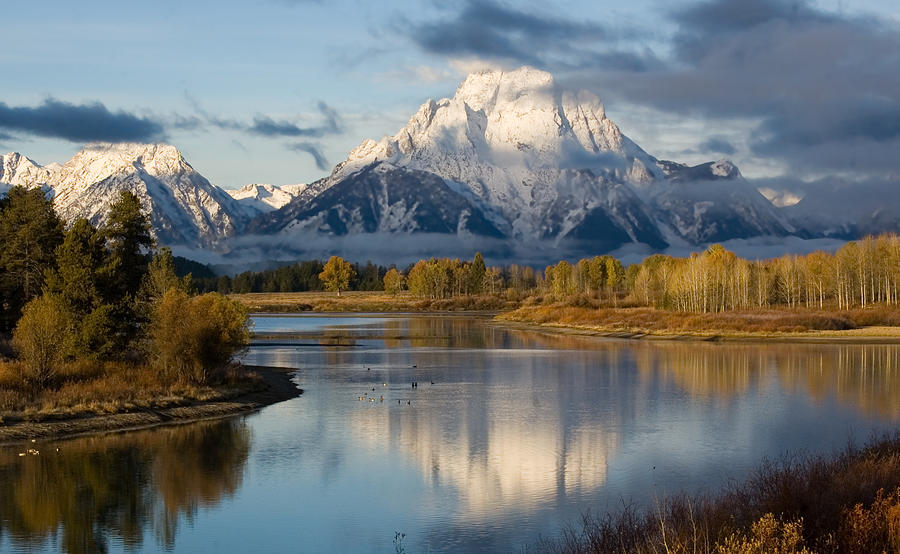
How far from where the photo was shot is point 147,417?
158 feet

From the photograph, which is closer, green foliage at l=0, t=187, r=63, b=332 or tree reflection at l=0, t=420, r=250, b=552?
tree reflection at l=0, t=420, r=250, b=552

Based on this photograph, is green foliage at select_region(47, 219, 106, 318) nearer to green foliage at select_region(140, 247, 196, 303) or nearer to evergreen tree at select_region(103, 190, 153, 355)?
evergreen tree at select_region(103, 190, 153, 355)

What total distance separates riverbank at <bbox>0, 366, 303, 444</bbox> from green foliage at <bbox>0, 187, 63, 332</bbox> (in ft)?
63.4

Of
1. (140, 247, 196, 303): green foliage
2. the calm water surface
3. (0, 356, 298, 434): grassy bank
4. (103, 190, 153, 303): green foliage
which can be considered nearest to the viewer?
the calm water surface

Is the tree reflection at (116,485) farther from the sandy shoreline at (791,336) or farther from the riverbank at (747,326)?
the riverbank at (747,326)

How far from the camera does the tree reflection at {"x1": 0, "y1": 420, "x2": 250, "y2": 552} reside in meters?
28.7

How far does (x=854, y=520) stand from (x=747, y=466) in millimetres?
18406

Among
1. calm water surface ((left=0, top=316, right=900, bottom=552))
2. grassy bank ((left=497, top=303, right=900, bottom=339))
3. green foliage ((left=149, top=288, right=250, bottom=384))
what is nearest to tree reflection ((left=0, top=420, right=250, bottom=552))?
calm water surface ((left=0, top=316, right=900, bottom=552))

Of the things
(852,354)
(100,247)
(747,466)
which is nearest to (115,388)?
(100,247)

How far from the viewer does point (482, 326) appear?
164750 mm

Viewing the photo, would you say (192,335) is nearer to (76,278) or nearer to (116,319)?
(116,319)

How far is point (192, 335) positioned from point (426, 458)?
69.7 ft

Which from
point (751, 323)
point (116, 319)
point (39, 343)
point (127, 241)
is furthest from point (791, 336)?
point (39, 343)

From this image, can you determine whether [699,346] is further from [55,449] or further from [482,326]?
[55,449]
